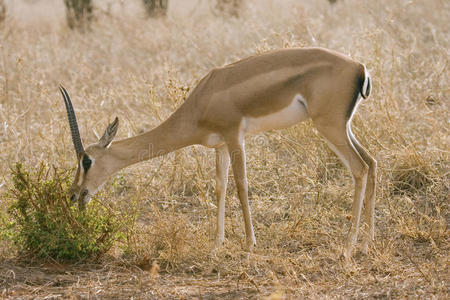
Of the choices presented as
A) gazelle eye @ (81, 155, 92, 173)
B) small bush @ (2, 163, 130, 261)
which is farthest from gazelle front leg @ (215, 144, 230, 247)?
gazelle eye @ (81, 155, 92, 173)

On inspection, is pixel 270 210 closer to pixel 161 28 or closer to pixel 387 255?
pixel 387 255

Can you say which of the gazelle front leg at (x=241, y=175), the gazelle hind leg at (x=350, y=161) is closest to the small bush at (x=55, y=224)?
the gazelle front leg at (x=241, y=175)

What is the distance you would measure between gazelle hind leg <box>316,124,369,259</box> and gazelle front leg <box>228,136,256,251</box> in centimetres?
62

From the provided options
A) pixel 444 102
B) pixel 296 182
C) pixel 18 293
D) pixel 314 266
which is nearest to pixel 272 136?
pixel 296 182

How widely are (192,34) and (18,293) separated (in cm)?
668

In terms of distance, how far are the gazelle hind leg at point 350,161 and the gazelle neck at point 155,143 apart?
103 centimetres

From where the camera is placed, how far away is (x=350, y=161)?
16.3ft

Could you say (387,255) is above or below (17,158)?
below

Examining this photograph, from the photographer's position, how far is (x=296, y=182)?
611cm

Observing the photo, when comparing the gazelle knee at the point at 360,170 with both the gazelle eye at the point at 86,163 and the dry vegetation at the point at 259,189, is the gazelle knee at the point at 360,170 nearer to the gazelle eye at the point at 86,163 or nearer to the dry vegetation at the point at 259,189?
the dry vegetation at the point at 259,189

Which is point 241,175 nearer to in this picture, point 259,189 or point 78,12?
point 259,189

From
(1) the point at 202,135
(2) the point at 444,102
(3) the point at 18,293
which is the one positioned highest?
A: (1) the point at 202,135

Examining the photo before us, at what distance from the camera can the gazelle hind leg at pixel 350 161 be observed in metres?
4.89

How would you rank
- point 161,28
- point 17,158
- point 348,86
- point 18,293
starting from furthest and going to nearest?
point 161,28, point 17,158, point 348,86, point 18,293
